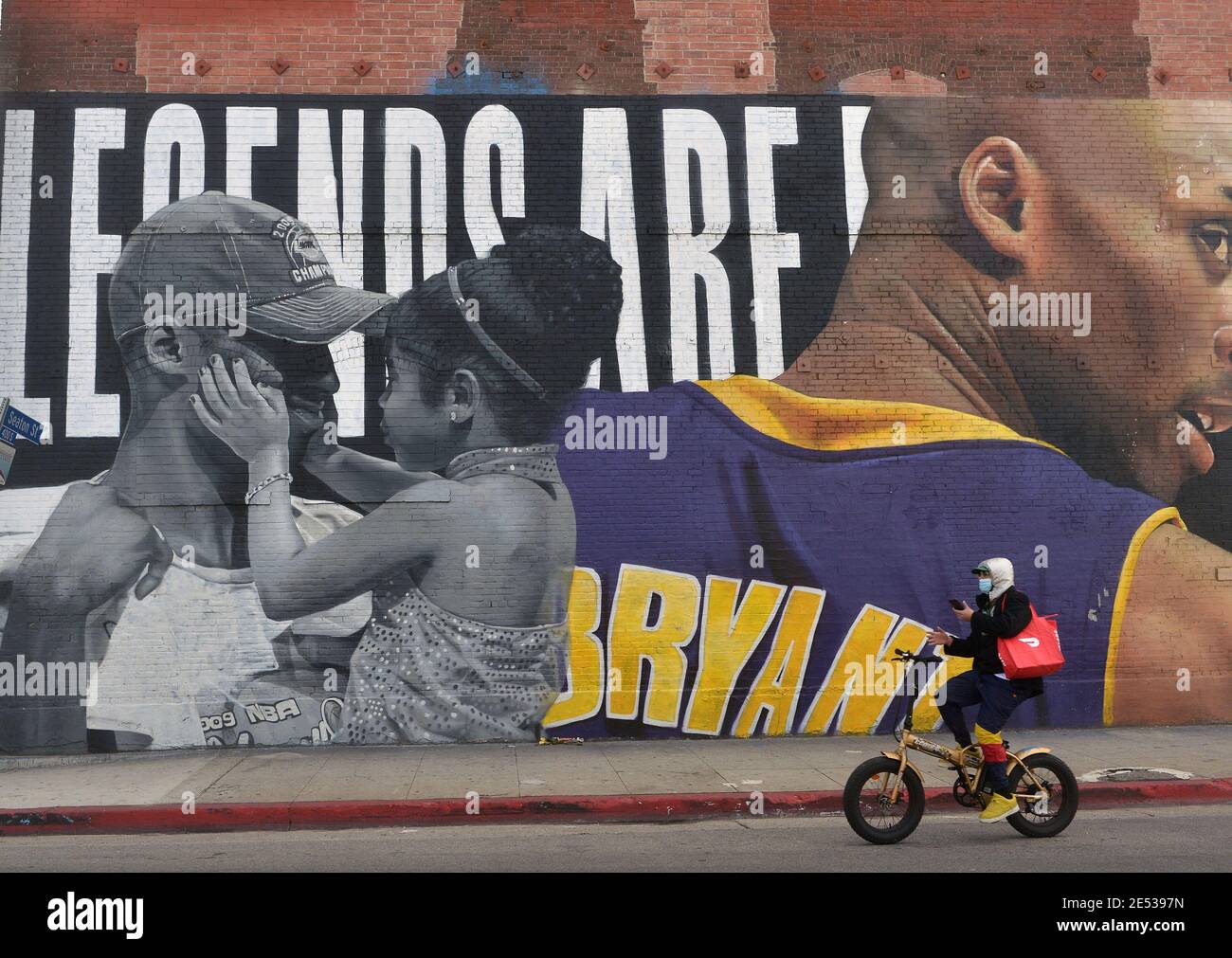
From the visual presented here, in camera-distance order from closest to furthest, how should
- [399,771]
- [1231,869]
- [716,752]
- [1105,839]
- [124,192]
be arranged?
[1231,869]
[1105,839]
[399,771]
[716,752]
[124,192]

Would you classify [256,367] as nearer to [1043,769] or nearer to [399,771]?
[399,771]

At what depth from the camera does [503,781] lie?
1048 centimetres

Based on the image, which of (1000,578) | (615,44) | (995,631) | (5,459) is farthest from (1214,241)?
(5,459)

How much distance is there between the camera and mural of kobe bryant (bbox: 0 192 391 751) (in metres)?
12.1

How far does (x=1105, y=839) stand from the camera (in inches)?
331

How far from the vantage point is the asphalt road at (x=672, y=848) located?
306 inches

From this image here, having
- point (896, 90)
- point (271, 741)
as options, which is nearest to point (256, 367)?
point (271, 741)

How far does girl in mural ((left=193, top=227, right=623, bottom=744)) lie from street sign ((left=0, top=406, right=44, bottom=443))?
163 centimetres

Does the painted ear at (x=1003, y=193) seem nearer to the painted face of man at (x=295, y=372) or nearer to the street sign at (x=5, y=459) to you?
the painted face of man at (x=295, y=372)

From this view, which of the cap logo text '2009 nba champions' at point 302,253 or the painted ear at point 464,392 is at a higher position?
the cap logo text '2009 nba champions' at point 302,253

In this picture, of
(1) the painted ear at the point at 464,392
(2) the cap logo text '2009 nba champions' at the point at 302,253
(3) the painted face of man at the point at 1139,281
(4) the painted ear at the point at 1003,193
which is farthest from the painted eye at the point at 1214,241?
(2) the cap logo text '2009 nba champions' at the point at 302,253

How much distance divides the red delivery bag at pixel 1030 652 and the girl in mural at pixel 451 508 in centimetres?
540

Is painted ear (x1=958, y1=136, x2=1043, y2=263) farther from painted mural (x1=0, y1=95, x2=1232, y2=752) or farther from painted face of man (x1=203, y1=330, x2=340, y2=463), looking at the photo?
painted face of man (x1=203, y1=330, x2=340, y2=463)

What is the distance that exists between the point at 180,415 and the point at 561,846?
256 inches
